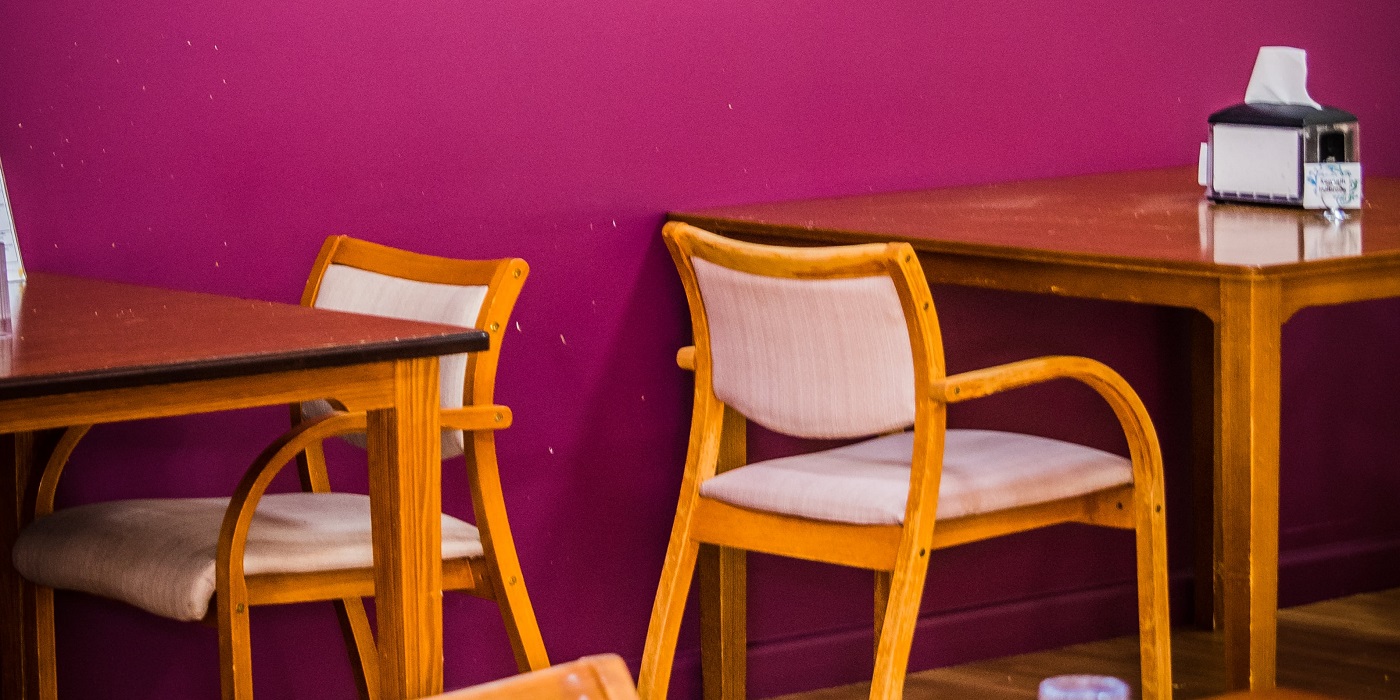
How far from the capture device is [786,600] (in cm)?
319

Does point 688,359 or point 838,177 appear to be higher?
point 838,177

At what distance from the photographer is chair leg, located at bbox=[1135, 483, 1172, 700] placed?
2459 millimetres

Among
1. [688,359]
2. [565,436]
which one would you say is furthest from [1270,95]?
[565,436]

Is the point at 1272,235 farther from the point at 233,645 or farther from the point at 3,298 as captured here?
the point at 3,298

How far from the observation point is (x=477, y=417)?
229 centimetres

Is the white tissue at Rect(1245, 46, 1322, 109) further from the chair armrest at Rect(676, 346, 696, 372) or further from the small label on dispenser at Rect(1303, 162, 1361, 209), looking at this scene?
the chair armrest at Rect(676, 346, 696, 372)

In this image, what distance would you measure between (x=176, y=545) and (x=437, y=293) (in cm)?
50

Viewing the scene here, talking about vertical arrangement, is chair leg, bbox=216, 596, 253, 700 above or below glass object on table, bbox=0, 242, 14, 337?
below

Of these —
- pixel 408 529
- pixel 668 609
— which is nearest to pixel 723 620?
pixel 668 609

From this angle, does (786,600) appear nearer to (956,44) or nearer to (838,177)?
(838,177)

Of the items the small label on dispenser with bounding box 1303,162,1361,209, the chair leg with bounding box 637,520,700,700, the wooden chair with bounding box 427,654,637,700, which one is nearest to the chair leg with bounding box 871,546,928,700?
the chair leg with bounding box 637,520,700,700

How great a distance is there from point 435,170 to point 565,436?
0.48 meters

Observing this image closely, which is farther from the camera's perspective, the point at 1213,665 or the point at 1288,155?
the point at 1213,665

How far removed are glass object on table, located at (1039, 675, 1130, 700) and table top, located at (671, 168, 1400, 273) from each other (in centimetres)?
109
